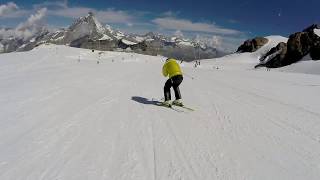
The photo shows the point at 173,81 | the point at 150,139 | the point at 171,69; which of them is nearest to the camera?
the point at 150,139

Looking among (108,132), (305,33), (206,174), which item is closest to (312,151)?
(206,174)

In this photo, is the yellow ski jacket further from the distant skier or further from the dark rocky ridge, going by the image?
the dark rocky ridge

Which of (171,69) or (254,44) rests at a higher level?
(254,44)

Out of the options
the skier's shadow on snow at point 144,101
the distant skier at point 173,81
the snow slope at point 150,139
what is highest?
the distant skier at point 173,81

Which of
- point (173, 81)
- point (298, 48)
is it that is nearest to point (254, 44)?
point (298, 48)

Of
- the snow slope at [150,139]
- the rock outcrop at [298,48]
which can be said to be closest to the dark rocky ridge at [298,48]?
the rock outcrop at [298,48]

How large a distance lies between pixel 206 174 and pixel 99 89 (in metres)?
12.1

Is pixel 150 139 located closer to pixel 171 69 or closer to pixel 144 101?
pixel 171 69

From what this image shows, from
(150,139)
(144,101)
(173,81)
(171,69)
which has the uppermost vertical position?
(171,69)

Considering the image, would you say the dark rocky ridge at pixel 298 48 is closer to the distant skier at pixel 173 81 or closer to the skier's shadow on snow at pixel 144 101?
the skier's shadow on snow at pixel 144 101

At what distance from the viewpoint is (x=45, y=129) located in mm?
9609

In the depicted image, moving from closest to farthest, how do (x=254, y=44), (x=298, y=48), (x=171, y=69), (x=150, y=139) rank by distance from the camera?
(x=150, y=139), (x=171, y=69), (x=298, y=48), (x=254, y=44)

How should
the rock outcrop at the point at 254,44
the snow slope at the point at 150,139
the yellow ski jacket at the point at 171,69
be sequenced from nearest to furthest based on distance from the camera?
the snow slope at the point at 150,139 < the yellow ski jacket at the point at 171,69 < the rock outcrop at the point at 254,44

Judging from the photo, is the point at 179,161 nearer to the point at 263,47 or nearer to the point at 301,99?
the point at 301,99
